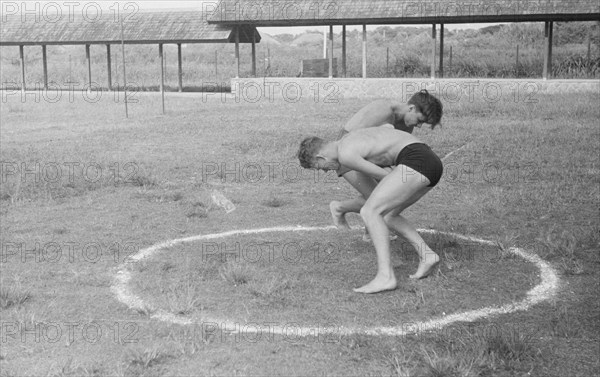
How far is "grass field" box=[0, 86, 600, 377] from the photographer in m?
4.35

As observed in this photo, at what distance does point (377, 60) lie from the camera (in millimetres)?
33906

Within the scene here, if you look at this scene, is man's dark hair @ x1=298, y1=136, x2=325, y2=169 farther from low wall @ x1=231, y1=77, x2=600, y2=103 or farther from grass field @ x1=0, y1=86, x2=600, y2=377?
low wall @ x1=231, y1=77, x2=600, y2=103

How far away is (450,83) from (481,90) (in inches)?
38.2

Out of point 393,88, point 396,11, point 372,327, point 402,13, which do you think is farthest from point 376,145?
point 396,11

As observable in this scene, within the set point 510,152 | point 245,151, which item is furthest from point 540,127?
point 245,151

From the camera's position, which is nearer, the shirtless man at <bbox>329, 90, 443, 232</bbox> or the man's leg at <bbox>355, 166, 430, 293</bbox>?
the man's leg at <bbox>355, 166, 430, 293</bbox>

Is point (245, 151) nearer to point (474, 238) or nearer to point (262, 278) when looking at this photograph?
point (474, 238)

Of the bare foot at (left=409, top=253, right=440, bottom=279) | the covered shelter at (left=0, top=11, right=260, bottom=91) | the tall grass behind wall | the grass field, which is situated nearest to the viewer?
the grass field

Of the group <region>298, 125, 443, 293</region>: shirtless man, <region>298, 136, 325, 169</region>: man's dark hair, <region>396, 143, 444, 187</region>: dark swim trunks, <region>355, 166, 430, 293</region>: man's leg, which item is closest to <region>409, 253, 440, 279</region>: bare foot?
<region>298, 125, 443, 293</region>: shirtless man

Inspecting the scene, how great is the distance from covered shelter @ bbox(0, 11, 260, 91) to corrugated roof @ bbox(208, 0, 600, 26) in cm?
85

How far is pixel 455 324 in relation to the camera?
4879 millimetres

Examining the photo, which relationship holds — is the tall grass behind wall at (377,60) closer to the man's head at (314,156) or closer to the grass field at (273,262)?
the grass field at (273,262)

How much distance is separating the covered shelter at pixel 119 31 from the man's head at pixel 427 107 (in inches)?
760

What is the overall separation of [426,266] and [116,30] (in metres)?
23.7
